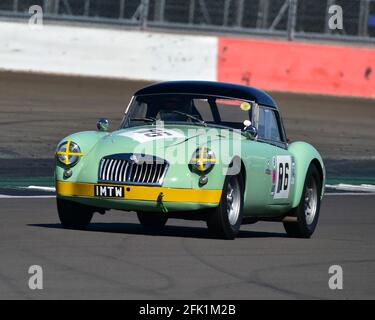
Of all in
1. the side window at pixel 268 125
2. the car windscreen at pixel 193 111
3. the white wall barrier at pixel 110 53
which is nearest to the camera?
the car windscreen at pixel 193 111

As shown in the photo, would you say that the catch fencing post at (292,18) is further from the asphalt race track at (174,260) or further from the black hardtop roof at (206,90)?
the black hardtop roof at (206,90)

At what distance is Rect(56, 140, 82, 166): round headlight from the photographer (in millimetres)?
11203

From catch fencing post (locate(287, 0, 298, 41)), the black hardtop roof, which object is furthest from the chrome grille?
catch fencing post (locate(287, 0, 298, 41))

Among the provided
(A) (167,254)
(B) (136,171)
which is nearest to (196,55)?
(B) (136,171)

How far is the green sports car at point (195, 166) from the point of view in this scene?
35.3 feet

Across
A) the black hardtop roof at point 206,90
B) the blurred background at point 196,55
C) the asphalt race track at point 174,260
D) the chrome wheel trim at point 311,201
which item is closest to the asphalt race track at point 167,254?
the asphalt race track at point 174,260

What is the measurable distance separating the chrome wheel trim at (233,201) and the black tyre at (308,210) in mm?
1298

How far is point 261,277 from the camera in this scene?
894 centimetres

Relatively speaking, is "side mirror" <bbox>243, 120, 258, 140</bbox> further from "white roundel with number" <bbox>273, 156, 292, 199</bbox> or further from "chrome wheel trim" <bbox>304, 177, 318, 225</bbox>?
"chrome wheel trim" <bbox>304, 177, 318, 225</bbox>

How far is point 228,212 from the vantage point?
435 inches

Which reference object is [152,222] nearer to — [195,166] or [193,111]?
[193,111]

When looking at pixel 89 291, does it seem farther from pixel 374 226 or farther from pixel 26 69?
pixel 26 69

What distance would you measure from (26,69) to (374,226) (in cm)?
1605
